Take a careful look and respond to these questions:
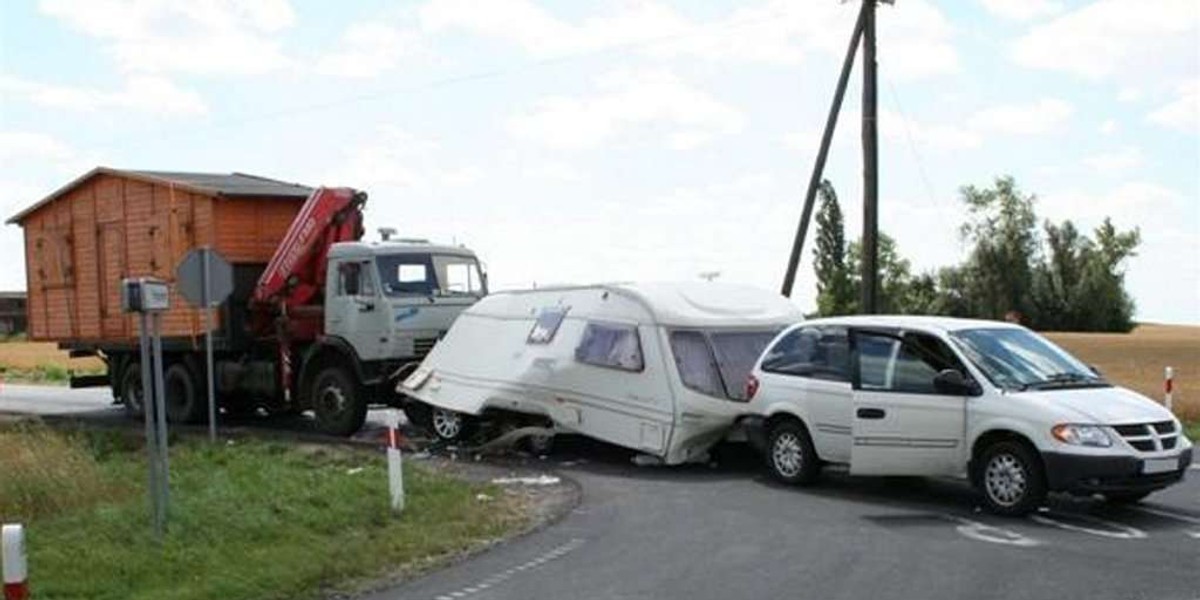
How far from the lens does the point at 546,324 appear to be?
54.9 feet

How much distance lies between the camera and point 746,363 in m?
15.5

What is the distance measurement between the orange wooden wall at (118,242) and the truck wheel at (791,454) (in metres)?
10.5

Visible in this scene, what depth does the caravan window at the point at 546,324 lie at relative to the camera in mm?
16547

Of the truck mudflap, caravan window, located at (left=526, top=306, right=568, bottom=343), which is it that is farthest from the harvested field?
the truck mudflap

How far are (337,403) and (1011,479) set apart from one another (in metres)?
11.1

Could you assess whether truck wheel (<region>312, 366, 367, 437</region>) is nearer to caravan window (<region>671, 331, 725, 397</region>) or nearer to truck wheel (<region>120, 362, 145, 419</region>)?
truck wheel (<region>120, 362, 145, 419</region>)

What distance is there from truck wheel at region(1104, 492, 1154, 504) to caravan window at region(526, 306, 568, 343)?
6851 millimetres

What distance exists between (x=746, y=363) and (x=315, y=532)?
613cm

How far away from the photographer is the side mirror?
11.8 metres

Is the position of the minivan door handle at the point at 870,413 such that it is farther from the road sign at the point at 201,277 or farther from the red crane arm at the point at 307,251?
the red crane arm at the point at 307,251

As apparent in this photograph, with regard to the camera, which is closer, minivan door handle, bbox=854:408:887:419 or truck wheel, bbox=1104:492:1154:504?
truck wheel, bbox=1104:492:1154:504

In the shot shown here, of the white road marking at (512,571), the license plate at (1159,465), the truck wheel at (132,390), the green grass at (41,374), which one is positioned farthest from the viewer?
the green grass at (41,374)

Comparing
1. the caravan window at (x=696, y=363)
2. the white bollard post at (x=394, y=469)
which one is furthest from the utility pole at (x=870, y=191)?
the white bollard post at (x=394, y=469)

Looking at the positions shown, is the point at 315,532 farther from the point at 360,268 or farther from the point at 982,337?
the point at 360,268
